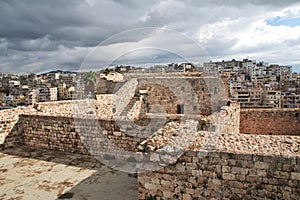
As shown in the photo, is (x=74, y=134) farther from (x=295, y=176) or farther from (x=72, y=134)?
(x=295, y=176)

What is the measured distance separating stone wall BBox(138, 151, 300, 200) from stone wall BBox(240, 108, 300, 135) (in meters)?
7.69

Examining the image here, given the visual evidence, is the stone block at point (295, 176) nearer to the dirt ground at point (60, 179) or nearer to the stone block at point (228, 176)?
the stone block at point (228, 176)

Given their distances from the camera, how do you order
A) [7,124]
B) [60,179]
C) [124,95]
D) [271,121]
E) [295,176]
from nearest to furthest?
[295,176], [60,179], [7,124], [271,121], [124,95]

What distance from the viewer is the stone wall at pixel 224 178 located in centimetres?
353

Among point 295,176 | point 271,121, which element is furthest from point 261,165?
point 271,121

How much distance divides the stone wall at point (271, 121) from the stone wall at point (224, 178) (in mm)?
7685

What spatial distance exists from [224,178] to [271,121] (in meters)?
7.92

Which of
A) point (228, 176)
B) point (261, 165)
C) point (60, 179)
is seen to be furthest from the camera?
point (60, 179)

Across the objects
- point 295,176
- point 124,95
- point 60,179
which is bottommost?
point 60,179

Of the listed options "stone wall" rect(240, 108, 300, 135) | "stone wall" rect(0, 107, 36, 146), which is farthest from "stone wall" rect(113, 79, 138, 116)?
"stone wall" rect(240, 108, 300, 135)

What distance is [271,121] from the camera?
1058cm

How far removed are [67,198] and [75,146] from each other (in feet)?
9.09

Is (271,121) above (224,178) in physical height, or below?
above

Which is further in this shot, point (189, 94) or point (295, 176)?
point (189, 94)
